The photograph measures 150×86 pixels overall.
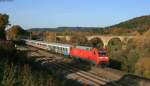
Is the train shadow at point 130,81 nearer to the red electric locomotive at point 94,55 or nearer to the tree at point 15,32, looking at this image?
the red electric locomotive at point 94,55

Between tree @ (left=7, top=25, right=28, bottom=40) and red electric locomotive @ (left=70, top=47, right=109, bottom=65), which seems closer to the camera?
red electric locomotive @ (left=70, top=47, right=109, bottom=65)

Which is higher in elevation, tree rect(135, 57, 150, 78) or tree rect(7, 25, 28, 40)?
tree rect(7, 25, 28, 40)

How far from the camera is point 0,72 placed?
12.7 meters

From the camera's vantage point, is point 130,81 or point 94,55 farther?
point 94,55

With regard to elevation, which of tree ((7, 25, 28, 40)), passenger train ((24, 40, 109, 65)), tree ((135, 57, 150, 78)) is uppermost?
tree ((7, 25, 28, 40))

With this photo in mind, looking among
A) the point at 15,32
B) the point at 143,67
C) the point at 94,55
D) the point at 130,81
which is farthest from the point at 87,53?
the point at 15,32

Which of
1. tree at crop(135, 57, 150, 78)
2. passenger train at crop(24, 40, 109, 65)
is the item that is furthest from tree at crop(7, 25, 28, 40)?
tree at crop(135, 57, 150, 78)

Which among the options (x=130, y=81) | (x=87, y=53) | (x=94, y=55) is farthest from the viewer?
(x=87, y=53)

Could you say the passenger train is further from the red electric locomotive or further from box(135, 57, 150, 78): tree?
box(135, 57, 150, 78): tree

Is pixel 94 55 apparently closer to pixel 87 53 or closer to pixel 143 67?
pixel 87 53

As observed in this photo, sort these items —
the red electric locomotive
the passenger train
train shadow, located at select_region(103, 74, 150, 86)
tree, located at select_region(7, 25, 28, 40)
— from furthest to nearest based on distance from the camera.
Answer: tree, located at select_region(7, 25, 28, 40), the passenger train, the red electric locomotive, train shadow, located at select_region(103, 74, 150, 86)

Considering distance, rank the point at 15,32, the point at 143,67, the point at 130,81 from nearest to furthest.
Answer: the point at 130,81 < the point at 143,67 < the point at 15,32

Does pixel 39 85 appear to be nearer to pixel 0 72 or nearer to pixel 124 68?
pixel 0 72

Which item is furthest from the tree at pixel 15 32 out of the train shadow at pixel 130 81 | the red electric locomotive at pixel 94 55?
the train shadow at pixel 130 81
